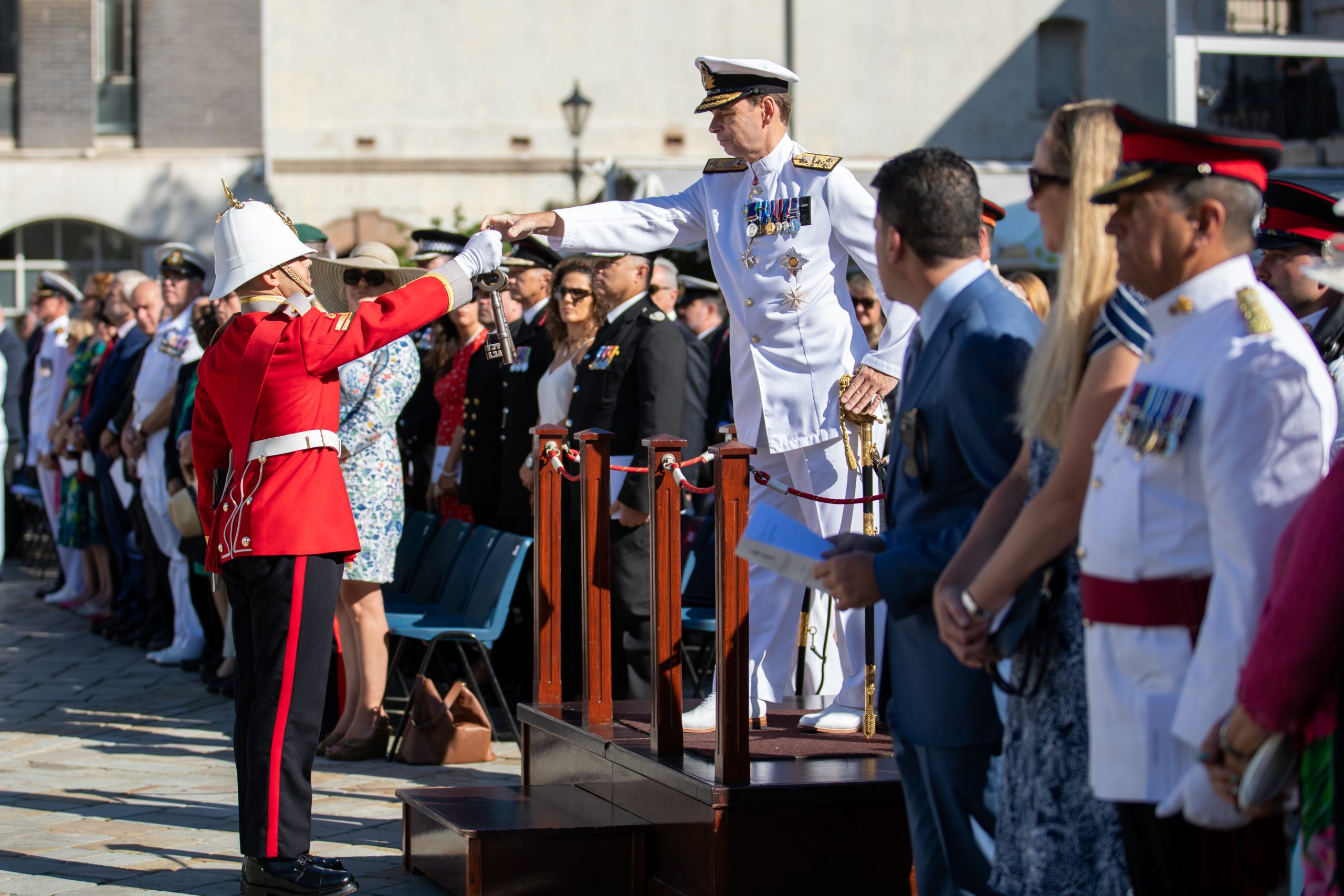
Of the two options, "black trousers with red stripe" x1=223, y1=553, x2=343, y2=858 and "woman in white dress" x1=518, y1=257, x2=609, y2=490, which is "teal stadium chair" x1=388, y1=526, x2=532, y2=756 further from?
"black trousers with red stripe" x1=223, y1=553, x2=343, y2=858

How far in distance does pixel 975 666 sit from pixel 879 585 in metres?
0.23

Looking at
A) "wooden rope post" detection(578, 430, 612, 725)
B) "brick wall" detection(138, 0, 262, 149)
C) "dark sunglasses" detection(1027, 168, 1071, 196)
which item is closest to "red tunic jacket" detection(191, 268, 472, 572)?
"wooden rope post" detection(578, 430, 612, 725)

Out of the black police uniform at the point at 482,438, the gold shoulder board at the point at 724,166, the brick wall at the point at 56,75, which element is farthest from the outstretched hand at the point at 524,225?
the brick wall at the point at 56,75

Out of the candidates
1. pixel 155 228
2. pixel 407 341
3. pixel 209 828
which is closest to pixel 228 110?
pixel 155 228

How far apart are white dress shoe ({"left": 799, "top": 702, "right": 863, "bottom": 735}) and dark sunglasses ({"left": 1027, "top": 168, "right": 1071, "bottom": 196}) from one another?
2.25 meters

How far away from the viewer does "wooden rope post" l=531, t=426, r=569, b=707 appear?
→ 5387 mm

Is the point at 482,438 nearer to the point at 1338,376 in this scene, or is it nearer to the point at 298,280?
the point at 298,280

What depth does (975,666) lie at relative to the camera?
2836 mm

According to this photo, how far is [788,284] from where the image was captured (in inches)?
182

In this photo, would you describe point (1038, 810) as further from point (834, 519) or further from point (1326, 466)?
point (834, 519)

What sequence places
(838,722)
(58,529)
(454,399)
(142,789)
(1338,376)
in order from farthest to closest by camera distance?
(58,529) < (454,399) < (142,789) < (838,722) < (1338,376)

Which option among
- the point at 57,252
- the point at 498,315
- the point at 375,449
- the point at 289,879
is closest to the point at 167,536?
the point at 375,449

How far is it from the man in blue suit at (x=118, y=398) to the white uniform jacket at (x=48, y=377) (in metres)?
1.74

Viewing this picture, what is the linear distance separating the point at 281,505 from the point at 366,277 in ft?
8.82
